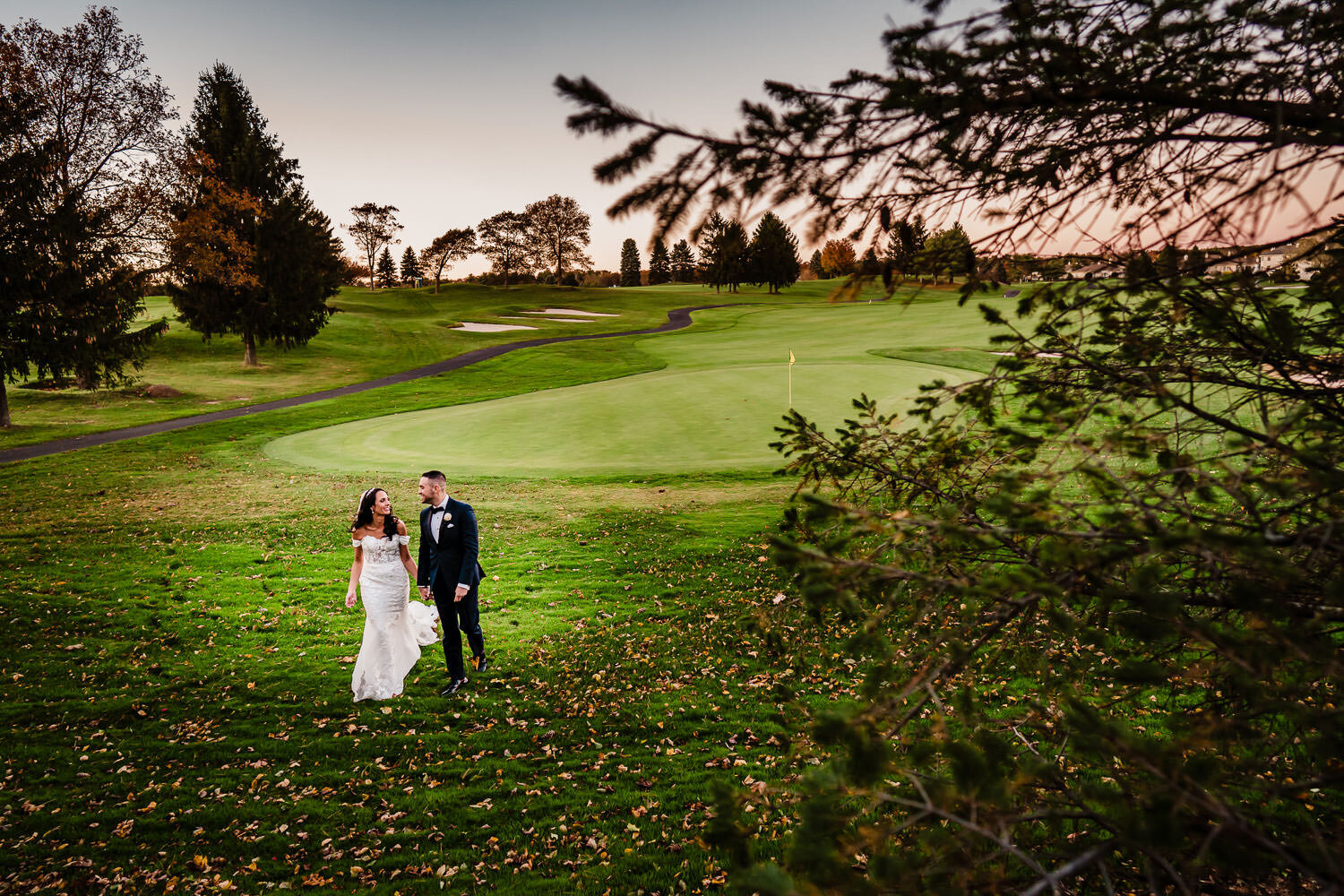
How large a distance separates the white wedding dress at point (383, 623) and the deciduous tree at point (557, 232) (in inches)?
3480

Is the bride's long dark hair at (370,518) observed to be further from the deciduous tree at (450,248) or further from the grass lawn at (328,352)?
the deciduous tree at (450,248)

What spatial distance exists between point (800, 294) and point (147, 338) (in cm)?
6738

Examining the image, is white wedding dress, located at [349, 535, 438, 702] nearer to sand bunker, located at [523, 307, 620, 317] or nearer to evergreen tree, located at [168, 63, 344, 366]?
evergreen tree, located at [168, 63, 344, 366]

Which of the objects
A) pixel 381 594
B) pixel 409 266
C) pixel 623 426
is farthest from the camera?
pixel 409 266

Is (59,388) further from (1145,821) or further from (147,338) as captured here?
(1145,821)

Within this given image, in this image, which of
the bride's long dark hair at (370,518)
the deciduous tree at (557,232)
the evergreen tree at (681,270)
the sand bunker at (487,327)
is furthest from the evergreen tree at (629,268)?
the bride's long dark hair at (370,518)

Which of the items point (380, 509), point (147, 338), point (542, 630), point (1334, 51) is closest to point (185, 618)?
point (380, 509)

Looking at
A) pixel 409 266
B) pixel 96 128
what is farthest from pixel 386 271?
pixel 96 128

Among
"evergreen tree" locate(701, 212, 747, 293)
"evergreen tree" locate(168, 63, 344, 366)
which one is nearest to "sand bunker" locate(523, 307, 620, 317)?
"evergreen tree" locate(168, 63, 344, 366)

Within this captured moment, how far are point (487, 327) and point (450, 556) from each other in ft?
172

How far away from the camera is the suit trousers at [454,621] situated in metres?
7.32

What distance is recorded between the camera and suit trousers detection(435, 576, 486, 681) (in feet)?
24.0

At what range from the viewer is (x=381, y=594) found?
7.49m

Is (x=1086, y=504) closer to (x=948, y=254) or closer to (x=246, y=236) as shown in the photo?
(x=948, y=254)
